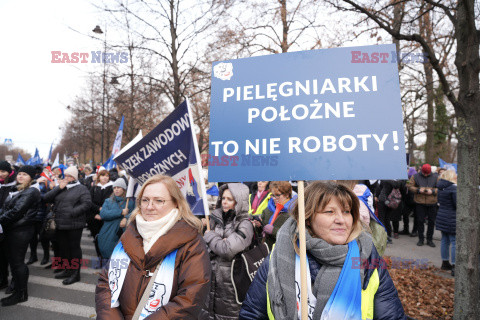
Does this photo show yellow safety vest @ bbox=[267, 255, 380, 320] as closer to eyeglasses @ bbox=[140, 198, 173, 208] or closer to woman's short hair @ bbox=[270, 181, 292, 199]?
eyeglasses @ bbox=[140, 198, 173, 208]

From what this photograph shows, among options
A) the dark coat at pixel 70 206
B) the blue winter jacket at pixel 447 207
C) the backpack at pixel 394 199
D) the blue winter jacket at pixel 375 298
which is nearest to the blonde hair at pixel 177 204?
the blue winter jacket at pixel 375 298

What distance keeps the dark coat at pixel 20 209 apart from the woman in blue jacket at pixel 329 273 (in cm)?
456

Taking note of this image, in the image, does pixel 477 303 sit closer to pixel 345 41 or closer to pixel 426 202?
pixel 345 41

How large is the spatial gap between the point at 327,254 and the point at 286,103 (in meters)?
0.95

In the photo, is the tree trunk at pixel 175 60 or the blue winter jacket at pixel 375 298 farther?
the tree trunk at pixel 175 60

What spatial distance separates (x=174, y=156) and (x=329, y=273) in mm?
2488

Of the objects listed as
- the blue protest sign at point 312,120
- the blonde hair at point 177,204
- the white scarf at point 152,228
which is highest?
the blue protest sign at point 312,120

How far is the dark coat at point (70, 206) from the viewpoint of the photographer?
550 cm

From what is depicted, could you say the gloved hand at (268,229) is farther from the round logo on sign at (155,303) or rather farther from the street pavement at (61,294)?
the street pavement at (61,294)

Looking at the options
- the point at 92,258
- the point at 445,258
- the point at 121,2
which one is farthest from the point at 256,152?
the point at 121,2

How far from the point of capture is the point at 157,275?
213 cm

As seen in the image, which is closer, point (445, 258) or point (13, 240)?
point (13, 240)

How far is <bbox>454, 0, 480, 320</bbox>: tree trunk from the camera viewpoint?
328cm

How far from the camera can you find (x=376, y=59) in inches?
73.7
